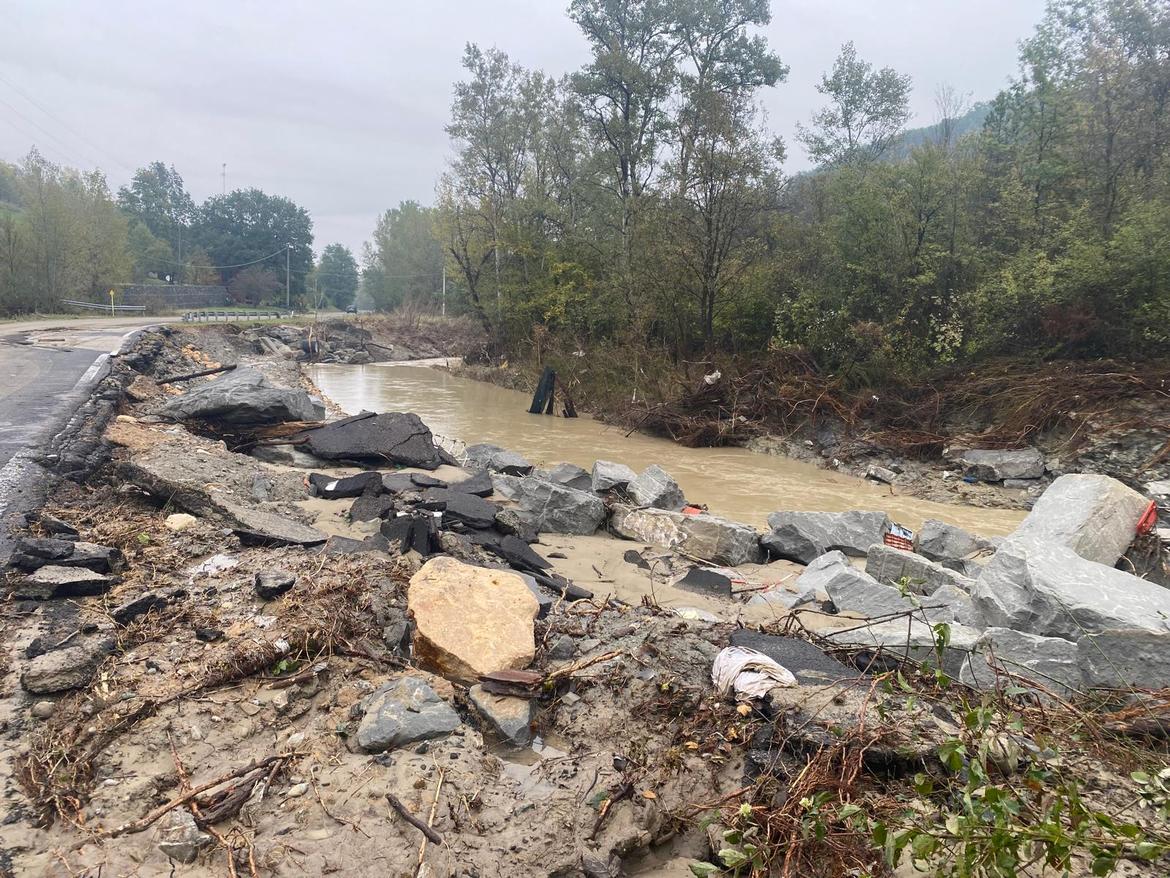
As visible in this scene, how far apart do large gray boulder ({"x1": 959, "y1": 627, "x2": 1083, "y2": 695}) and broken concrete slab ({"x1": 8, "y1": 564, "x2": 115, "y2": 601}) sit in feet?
16.8

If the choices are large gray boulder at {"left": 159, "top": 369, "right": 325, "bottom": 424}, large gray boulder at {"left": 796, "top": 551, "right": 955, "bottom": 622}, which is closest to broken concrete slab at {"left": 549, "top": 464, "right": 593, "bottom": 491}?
large gray boulder at {"left": 159, "top": 369, "right": 325, "bottom": 424}

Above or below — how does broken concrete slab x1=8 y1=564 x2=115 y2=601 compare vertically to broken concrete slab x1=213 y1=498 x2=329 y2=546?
above

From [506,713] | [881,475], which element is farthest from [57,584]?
[881,475]

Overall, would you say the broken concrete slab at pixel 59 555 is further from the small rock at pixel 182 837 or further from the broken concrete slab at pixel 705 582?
the broken concrete slab at pixel 705 582

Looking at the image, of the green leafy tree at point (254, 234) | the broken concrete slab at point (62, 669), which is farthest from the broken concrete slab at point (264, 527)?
the green leafy tree at point (254, 234)

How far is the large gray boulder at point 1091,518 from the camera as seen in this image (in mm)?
6316

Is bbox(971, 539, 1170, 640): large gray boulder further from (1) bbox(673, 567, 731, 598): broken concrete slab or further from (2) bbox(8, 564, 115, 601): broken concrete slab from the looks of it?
(2) bbox(8, 564, 115, 601): broken concrete slab

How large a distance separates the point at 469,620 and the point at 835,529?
545cm

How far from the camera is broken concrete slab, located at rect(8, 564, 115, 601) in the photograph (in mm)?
4082

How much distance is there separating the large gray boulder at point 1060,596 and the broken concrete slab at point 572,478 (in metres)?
5.97

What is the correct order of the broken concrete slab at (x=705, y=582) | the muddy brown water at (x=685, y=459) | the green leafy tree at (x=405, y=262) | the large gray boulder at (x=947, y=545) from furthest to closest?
the green leafy tree at (x=405, y=262) → the muddy brown water at (x=685, y=459) → the large gray boulder at (x=947, y=545) → the broken concrete slab at (x=705, y=582)

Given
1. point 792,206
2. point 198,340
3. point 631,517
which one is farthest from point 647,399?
point 198,340

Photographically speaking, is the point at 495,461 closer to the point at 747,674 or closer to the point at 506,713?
the point at 506,713

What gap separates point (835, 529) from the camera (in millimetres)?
8000
